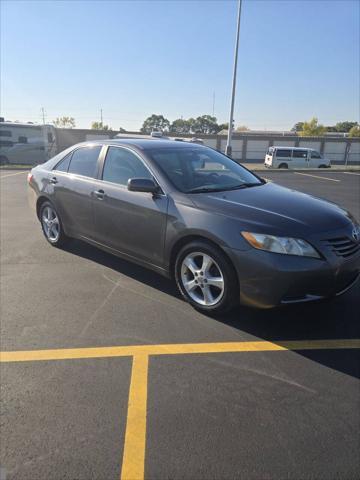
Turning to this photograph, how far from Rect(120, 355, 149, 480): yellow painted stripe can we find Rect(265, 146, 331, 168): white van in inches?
1112

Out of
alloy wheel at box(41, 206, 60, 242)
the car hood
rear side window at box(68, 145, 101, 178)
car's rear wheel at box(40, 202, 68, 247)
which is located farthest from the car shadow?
alloy wheel at box(41, 206, 60, 242)

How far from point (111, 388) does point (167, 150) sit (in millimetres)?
2650

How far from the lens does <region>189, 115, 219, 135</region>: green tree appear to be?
124 metres

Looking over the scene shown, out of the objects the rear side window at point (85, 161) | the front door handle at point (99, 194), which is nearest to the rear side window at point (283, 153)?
the rear side window at point (85, 161)

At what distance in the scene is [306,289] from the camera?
2.90 metres

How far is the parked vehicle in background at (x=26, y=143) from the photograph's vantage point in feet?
80.2

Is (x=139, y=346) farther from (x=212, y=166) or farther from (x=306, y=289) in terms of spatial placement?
(x=212, y=166)

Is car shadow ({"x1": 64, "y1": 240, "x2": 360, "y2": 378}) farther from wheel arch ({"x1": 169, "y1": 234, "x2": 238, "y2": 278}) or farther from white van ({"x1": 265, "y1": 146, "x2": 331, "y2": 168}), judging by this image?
white van ({"x1": 265, "y1": 146, "x2": 331, "y2": 168})

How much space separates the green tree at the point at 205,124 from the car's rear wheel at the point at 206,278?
126201 millimetres

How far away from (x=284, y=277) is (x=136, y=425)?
1.50 metres

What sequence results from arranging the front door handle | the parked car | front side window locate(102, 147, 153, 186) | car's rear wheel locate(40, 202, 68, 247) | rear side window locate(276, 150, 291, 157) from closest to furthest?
the parked car
front side window locate(102, 147, 153, 186)
the front door handle
car's rear wheel locate(40, 202, 68, 247)
rear side window locate(276, 150, 291, 157)

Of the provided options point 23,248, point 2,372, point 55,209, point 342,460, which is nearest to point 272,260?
point 342,460

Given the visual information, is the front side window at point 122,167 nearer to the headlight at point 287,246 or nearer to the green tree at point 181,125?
the headlight at point 287,246

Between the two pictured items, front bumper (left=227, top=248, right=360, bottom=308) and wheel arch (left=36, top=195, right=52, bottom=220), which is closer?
front bumper (left=227, top=248, right=360, bottom=308)
